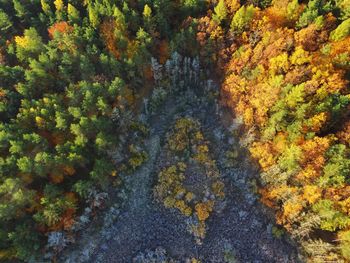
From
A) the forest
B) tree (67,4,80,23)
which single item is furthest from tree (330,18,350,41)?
tree (67,4,80,23)

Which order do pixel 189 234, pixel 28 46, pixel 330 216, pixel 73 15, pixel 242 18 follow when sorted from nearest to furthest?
pixel 330 216 < pixel 189 234 < pixel 242 18 < pixel 28 46 < pixel 73 15

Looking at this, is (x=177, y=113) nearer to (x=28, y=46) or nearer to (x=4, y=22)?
(x=28, y=46)

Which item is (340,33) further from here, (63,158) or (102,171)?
(63,158)

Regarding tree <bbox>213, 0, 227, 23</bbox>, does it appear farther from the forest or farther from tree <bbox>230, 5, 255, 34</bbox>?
tree <bbox>230, 5, 255, 34</bbox>

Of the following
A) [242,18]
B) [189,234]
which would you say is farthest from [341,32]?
[189,234]

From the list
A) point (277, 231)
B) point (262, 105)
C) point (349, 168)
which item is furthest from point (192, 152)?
point (349, 168)

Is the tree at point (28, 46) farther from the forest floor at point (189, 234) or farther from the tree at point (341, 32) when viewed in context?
the tree at point (341, 32)
